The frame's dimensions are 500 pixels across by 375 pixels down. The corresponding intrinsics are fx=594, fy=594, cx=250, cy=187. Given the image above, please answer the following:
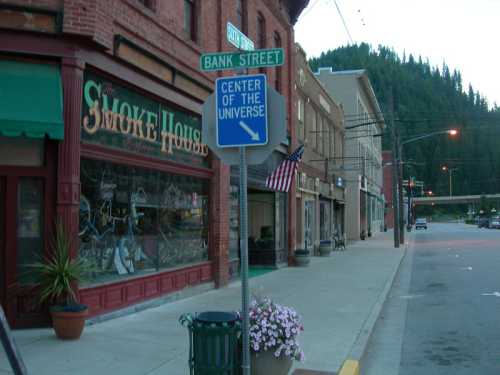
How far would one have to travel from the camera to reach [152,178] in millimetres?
11414

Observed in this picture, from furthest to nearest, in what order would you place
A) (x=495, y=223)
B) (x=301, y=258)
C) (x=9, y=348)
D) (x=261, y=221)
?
(x=495, y=223), (x=301, y=258), (x=261, y=221), (x=9, y=348)

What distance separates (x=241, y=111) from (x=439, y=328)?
661 cm

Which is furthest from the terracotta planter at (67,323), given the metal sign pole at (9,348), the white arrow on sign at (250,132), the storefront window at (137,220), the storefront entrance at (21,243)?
the white arrow on sign at (250,132)

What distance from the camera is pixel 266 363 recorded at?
606cm

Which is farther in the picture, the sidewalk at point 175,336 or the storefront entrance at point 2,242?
the storefront entrance at point 2,242

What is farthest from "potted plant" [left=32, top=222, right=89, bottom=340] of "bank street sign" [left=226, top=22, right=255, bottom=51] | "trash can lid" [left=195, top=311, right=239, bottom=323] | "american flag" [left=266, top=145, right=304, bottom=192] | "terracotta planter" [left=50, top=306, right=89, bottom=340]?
"american flag" [left=266, top=145, right=304, bottom=192]

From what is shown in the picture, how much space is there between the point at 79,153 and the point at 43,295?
2126 millimetres

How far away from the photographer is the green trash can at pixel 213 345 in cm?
561

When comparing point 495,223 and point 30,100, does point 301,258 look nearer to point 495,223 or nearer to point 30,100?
point 30,100

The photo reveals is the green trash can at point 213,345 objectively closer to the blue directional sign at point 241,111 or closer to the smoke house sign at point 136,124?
the blue directional sign at point 241,111

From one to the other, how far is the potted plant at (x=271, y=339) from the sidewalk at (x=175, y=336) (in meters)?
0.73

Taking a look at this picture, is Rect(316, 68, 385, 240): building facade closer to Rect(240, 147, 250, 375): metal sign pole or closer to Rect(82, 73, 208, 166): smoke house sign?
Rect(82, 73, 208, 166): smoke house sign

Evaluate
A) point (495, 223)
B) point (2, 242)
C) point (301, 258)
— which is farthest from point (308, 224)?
point (495, 223)

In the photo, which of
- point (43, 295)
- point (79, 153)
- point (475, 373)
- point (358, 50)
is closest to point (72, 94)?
point (79, 153)
